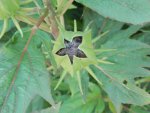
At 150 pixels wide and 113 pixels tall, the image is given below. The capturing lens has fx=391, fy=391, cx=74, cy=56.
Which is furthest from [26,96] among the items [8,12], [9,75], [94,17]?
[94,17]

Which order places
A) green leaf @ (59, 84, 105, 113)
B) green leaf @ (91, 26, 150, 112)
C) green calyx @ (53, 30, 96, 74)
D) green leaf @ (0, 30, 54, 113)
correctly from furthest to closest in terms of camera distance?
green leaf @ (59, 84, 105, 113) < green leaf @ (91, 26, 150, 112) < green leaf @ (0, 30, 54, 113) < green calyx @ (53, 30, 96, 74)

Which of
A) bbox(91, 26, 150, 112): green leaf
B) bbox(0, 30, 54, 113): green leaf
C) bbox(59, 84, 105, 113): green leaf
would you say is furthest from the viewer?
bbox(59, 84, 105, 113): green leaf

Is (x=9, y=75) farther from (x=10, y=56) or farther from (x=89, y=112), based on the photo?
(x=89, y=112)

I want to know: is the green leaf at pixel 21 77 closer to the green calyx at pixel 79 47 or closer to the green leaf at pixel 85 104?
the green calyx at pixel 79 47

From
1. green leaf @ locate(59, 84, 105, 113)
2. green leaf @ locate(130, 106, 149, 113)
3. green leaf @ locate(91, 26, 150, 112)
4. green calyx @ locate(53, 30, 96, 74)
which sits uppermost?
green calyx @ locate(53, 30, 96, 74)

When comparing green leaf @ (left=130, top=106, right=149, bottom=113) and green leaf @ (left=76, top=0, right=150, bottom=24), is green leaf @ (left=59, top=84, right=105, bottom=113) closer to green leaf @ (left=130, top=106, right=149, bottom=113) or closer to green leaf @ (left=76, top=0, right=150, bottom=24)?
green leaf @ (left=130, top=106, right=149, bottom=113)

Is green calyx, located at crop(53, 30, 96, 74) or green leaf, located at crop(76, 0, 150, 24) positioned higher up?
green leaf, located at crop(76, 0, 150, 24)

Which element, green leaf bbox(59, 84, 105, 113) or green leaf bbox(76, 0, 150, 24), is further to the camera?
green leaf bbox(59, 84, 105, 113)

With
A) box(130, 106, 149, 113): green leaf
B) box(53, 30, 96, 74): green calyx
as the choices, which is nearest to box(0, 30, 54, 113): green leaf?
box(53, 30, 96, 74): green calyx
